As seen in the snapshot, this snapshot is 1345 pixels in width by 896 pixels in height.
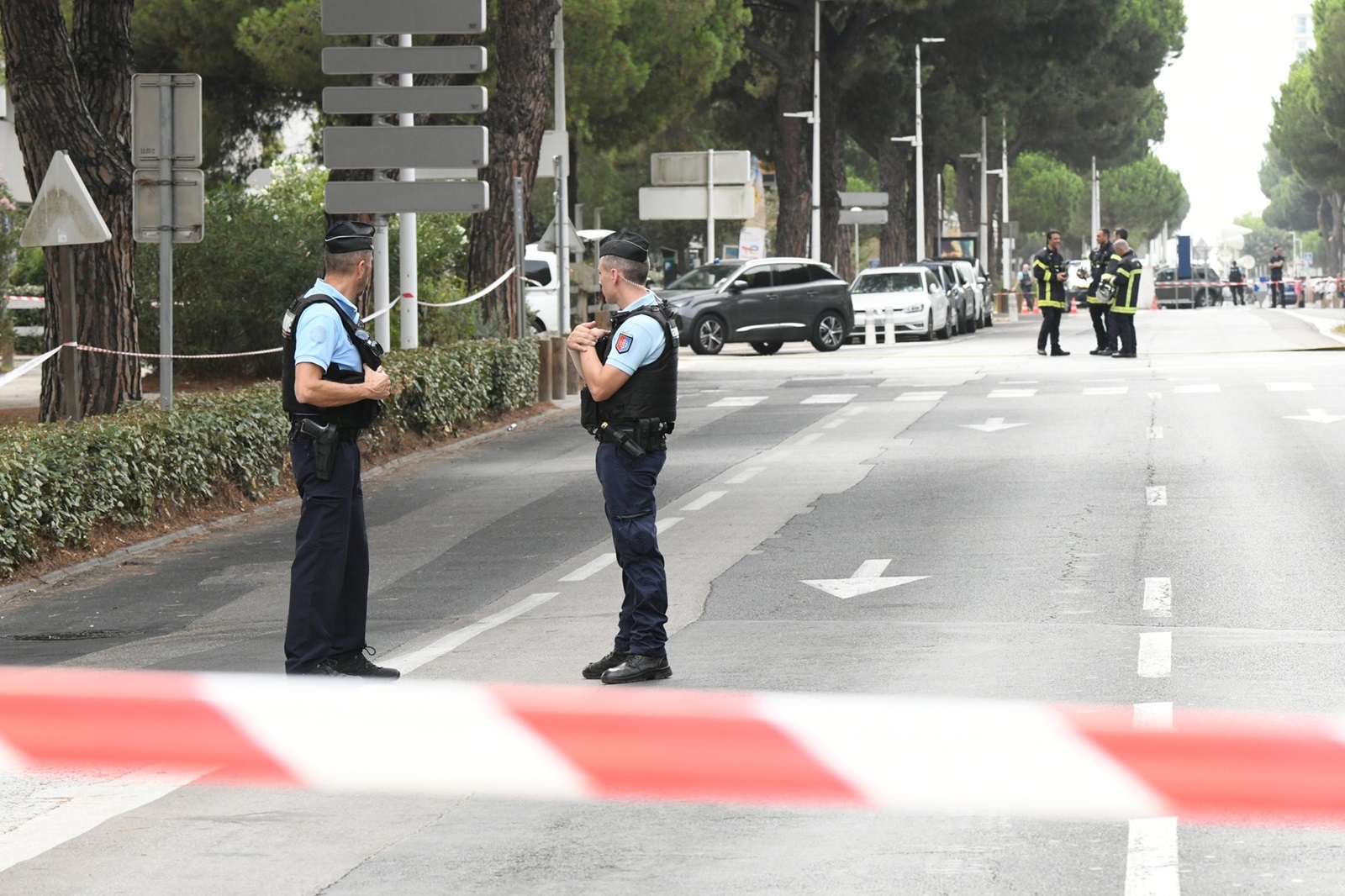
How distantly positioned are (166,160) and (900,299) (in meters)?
29.2

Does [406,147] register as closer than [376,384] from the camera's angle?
No

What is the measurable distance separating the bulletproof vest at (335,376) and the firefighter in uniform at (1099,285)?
2360cm

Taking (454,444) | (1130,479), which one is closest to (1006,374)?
(454,444)

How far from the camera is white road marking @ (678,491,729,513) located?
14938mm

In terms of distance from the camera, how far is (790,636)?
9.50 meters

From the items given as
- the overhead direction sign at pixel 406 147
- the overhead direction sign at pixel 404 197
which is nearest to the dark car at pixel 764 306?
the overhead direction sign at pixel 404 197

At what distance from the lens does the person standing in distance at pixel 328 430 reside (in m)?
8.13

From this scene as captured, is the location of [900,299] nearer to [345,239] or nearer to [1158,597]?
[1158,597]

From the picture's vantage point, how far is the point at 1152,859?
5430 millimetres

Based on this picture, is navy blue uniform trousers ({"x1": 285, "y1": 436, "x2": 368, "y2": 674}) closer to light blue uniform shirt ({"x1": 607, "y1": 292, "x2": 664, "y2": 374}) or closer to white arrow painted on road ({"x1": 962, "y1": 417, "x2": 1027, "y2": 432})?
light blue uniform shirt ({"x1": 607, "y1": 292, "x2": 664, "y2": 374})

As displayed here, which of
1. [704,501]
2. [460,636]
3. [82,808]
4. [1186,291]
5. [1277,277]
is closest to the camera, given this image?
[82,808]

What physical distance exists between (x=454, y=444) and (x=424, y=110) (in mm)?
3073

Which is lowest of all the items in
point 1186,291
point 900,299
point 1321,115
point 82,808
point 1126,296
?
point 82,808

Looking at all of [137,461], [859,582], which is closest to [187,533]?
[137,461]
